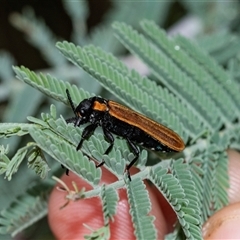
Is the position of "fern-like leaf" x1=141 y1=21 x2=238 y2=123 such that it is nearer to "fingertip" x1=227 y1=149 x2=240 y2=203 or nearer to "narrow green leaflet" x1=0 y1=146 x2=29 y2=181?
"fingertip" x1=227 y1=149 x2=240 y2=203

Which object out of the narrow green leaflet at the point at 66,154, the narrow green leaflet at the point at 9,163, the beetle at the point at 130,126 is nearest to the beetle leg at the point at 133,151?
the beetle at the point at 130,126

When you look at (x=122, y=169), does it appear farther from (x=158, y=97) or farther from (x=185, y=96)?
(x=185, y=96)

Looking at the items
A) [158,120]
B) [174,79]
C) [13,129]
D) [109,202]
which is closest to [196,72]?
[174,79]

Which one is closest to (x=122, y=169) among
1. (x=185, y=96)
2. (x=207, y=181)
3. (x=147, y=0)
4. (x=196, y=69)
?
(x=207, y=181)

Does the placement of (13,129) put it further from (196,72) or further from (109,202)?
(196,72)

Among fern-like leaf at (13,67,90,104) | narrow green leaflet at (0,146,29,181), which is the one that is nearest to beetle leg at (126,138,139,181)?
fern-like leaf at (13,67,90,104)
